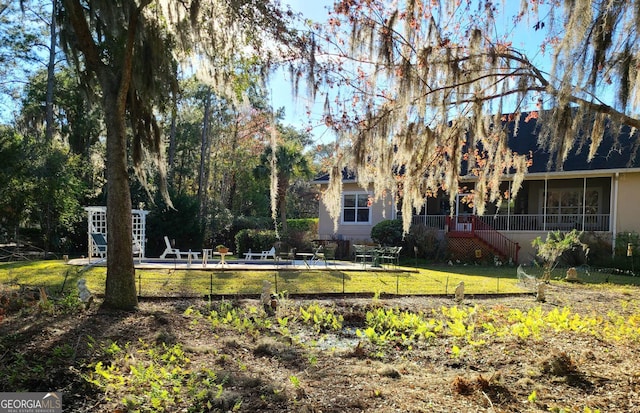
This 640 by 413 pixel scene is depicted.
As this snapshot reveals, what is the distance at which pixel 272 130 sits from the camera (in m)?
6.59

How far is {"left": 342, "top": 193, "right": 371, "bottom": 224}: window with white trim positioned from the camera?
67.1 feet

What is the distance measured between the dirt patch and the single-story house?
946 cm

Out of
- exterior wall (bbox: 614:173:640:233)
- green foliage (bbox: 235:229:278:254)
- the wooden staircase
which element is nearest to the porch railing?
the wooden staircase

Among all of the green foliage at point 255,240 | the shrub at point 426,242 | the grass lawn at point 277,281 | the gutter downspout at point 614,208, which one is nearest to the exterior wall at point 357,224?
the shrub at point 426,242

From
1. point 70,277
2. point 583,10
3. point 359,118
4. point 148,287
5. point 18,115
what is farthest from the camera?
point 18,115

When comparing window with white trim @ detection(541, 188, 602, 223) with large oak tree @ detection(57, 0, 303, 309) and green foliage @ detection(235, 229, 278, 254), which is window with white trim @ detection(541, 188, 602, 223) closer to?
green foliage @ detection(235, 229, 278, 254)

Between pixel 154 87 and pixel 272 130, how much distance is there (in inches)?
72.4

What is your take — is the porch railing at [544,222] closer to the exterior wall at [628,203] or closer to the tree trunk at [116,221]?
the exterior wall at [628,203]

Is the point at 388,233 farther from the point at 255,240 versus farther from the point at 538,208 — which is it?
the point at 538,208

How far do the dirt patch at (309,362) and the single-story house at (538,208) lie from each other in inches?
373

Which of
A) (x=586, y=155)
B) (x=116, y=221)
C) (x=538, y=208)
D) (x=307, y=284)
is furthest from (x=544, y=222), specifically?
(x=116, y=221)

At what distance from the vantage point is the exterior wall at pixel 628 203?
15.4 meters

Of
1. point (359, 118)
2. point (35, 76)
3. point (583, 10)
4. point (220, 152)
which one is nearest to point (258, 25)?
point (359, 118)

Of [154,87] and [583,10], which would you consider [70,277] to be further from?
[583,10]
